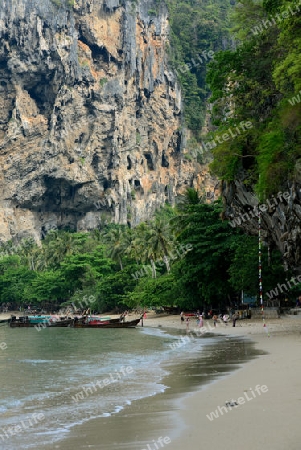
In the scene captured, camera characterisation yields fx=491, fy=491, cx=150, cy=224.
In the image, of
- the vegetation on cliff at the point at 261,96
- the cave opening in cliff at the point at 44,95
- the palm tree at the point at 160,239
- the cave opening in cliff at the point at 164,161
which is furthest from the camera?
the cave opening in cliff at the point at 164,161

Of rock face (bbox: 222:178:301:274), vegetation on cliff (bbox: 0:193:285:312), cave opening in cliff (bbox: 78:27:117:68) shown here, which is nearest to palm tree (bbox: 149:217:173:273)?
vegetation on cliff (bbox: 0:193:285:312)

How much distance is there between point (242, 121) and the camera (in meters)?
28.0

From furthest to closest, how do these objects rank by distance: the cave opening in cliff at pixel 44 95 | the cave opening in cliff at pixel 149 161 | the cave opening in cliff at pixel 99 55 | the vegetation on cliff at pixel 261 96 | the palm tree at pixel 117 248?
1. the cave opening in cliff at pixel 149 161
2. the cave opening in cliff at pixel 99 55
3. the cave opening in cliff at pixel 44 95
4. the palm tree at pixel 117 248
5. the vegetation on cliff at pixel 261 96

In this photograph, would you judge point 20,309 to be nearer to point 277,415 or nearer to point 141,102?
point 141,102

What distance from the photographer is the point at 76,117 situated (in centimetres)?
11388

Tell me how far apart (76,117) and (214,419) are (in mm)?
110768

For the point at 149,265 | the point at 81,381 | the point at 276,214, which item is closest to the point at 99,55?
the point at 149,265

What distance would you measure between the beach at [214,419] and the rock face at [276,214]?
36.1ft

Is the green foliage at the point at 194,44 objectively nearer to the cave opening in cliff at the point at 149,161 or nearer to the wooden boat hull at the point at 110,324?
the cave opening in cliff at the point at 149,161

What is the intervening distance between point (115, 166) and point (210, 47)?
55.9 m

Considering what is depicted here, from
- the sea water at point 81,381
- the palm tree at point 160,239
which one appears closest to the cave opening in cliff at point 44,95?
the palm tree at point 160,239

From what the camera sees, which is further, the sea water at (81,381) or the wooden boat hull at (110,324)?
the wooden boat hull at (110,324)

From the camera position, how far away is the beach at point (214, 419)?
700cm

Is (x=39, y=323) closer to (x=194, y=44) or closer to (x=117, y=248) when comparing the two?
(x=117, y=248)
